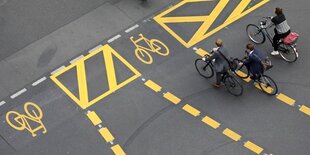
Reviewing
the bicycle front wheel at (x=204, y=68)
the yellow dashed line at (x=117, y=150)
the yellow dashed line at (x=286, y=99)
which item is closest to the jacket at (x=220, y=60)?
the bicycle front wheel at (x=204, y=68)

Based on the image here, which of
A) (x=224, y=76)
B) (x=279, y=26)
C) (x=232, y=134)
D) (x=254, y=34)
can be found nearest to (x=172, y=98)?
(x=224, y=76)

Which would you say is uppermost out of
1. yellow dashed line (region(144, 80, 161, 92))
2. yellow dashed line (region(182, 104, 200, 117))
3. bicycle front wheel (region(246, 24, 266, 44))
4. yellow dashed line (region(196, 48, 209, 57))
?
bicycle front wheel (region(246, 24, 266, 44))

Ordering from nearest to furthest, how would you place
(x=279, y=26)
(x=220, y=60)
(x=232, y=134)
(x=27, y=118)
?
1. (x=232, y=134)
2. (x=220, y=60)
3. (x=279, y=26)
4. (x=27, y=118)

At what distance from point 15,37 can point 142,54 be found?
4.83 metres

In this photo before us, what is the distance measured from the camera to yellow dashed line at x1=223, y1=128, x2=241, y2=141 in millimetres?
13891

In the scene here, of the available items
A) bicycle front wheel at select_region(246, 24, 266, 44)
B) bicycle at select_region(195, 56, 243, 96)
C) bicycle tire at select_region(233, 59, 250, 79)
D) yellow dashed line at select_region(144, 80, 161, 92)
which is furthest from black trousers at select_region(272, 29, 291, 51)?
yellow dashed line at select_region(144, 80, 161, 92)

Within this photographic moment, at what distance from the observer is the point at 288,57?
15.6m

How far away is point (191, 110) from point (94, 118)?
2.95m

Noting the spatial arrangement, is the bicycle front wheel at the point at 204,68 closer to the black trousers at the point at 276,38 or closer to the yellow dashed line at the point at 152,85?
the yellow dashed line at the point at 152,85

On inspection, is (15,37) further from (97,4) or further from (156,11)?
(156,11)

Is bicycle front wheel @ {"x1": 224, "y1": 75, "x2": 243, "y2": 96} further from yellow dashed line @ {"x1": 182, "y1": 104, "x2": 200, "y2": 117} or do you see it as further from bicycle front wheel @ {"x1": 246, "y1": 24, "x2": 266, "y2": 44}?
bicycle front wheel @ {"x1": 246, "y1": 24, "x2": 266, "y2": 44}

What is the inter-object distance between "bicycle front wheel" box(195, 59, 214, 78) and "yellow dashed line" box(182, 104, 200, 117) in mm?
1308

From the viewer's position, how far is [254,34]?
1631 cm

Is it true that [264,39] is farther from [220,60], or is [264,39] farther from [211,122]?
[211,122]
